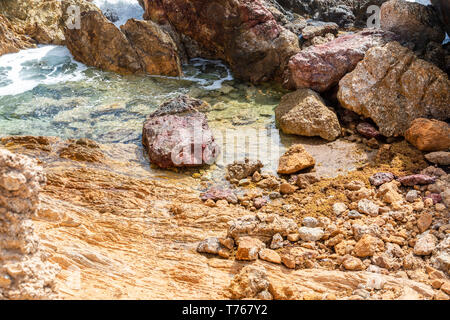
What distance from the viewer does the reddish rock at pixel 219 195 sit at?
4914 mm

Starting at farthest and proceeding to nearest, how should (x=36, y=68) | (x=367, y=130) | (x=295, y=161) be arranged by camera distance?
(x=36, y=68), (x=367, y=130), (x=295, y=161)

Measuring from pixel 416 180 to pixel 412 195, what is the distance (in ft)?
1.16

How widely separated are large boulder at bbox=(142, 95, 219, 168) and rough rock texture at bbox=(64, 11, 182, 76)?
271 centimetres

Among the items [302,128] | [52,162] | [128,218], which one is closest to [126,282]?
[128,218]

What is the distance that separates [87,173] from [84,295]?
264cm

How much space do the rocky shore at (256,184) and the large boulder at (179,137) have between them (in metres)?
0.03

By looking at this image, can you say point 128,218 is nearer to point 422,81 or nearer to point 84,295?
point 84,295

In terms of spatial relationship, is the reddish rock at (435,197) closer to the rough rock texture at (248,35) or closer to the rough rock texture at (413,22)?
the rough rock texture at (413,22)

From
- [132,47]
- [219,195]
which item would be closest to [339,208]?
[219,195]

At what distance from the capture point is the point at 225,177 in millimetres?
5488

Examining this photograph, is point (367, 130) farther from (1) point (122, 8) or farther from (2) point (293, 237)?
(1) point (122, 8)

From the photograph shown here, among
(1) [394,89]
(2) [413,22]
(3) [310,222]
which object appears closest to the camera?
(3) [310,222]

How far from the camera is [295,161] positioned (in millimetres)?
5449

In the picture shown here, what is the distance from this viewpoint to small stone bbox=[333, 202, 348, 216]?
436 cm
